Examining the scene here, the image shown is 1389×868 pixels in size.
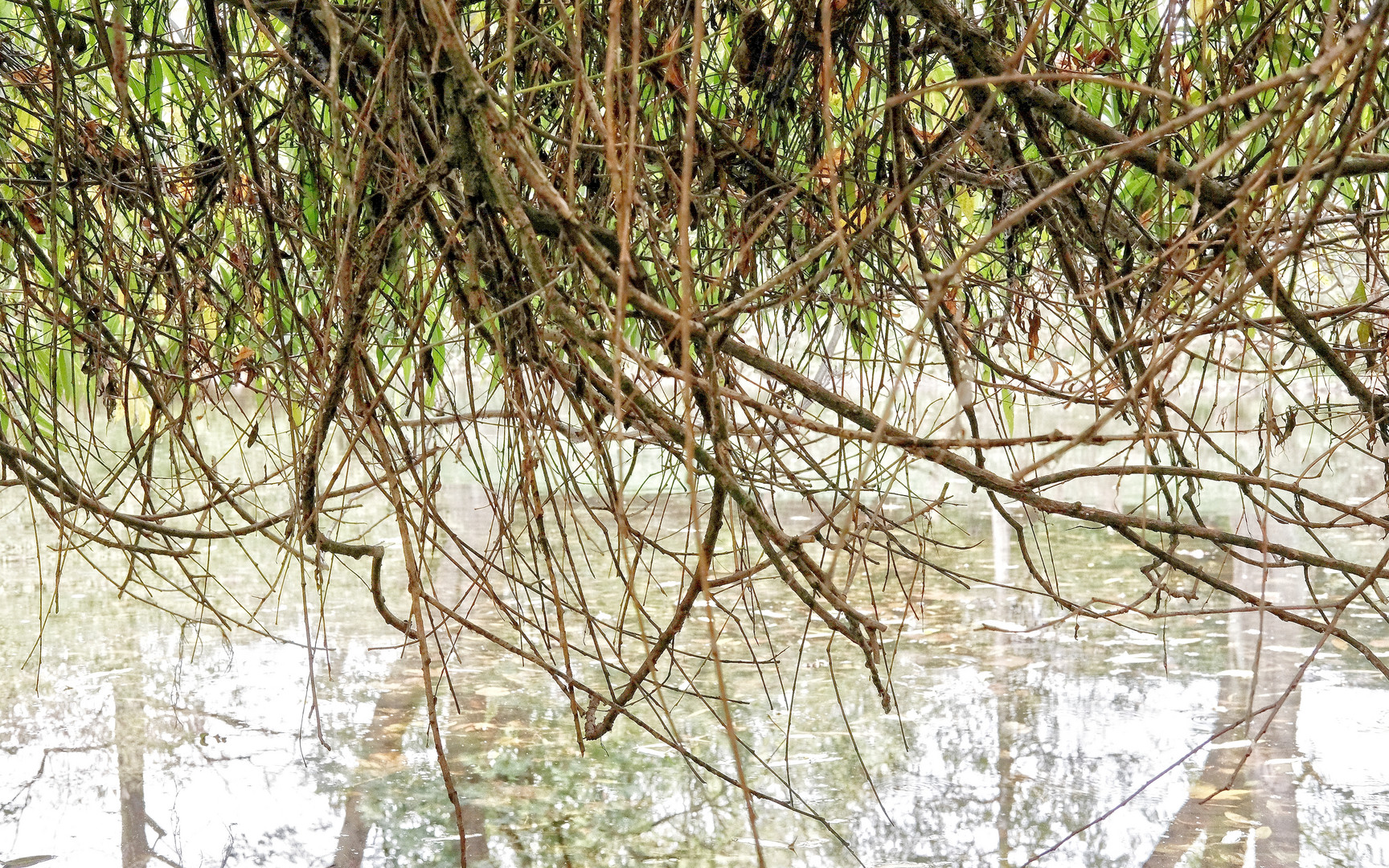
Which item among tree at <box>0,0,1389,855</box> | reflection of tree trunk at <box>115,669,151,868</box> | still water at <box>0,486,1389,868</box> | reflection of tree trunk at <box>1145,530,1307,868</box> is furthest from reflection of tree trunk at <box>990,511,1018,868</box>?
reflection of tree trunk at <box>115,669,151,868</box>

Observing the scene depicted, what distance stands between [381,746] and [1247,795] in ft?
5.82

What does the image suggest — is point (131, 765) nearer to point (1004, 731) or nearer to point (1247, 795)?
point (1004, 731)

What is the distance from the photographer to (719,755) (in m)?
2.80

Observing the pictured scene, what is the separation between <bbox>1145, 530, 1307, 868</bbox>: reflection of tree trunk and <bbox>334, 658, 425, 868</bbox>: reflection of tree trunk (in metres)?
1.39

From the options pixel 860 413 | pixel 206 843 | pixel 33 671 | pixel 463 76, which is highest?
pixel 463 76

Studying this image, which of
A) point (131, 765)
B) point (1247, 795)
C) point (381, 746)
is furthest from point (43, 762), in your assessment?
point (1247, 795)

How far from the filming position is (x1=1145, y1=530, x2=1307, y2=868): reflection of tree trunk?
2.31m

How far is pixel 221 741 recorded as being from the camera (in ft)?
9.68

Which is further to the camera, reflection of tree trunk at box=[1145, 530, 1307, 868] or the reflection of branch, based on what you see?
the reflection of branch

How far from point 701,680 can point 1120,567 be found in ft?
5.87

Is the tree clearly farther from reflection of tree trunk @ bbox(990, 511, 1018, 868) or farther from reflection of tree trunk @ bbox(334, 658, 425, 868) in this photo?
reflection of tree trunk @ bbox(334, 658, 425, 868)

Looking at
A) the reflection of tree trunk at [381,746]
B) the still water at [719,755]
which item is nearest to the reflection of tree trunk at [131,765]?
the still water at [719,755]

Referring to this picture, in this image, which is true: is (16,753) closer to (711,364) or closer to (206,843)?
(206,843)

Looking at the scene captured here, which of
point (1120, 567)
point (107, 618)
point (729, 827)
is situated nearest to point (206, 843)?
point (729, 827)
